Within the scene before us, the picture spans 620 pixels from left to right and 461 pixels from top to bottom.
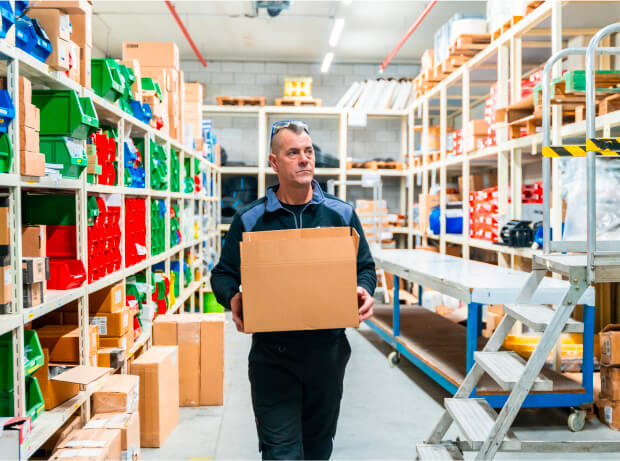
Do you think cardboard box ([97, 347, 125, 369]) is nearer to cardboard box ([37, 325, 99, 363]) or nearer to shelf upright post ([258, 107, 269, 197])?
cardboard box ([37, 325, 99, 363])

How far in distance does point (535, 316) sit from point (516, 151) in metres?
2.56

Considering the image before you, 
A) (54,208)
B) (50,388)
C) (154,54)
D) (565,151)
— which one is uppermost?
(154,54)

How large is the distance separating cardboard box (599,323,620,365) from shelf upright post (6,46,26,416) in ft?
10.6

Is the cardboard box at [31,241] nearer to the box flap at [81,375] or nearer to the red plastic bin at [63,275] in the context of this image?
the red plastic bin at [63,275]

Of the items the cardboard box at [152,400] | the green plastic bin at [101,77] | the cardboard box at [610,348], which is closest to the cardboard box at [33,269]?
the green plastic bin at [101,77]

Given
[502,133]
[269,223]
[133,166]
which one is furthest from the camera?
[502,133]

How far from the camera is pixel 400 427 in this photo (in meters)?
3.54

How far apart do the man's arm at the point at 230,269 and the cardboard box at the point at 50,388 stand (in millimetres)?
849

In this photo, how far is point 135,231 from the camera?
3.59m

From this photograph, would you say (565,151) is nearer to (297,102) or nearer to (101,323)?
(101,323)

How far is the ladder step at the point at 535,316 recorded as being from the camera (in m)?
2.67

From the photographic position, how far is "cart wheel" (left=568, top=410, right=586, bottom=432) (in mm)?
3393

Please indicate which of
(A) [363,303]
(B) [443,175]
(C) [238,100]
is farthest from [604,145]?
(C) [238,100]

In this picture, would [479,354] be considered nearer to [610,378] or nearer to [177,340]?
[610,378]
